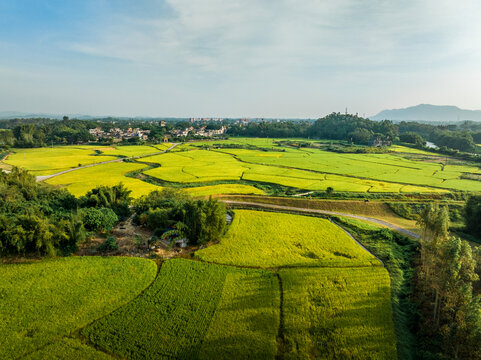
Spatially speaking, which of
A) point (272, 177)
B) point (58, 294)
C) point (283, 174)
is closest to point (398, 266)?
point (58, 294)

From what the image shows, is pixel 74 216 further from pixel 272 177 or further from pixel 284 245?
pixel 272 177

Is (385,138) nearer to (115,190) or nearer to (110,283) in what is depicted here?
(115,190)

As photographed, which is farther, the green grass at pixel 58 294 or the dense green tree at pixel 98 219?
the dense green tree at pixel 98 219

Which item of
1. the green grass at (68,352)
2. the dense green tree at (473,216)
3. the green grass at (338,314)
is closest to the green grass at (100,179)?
the green grass at (68,352)

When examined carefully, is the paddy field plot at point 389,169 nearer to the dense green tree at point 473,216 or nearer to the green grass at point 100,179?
the dense green tree at point 473,216

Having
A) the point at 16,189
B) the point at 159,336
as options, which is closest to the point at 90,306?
the point at 159,336

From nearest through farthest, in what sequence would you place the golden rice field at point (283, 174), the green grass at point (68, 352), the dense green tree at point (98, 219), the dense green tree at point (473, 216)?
1. the green grass at point (68, 352)
2. the dense green tree at point (98, 219)
3. the dense green tree at point (473, 216)
4. the golden rice field at point (283, 174)
